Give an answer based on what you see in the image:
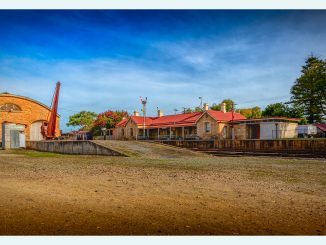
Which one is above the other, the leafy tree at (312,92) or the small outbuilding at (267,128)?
the leafy tree at (312,92)

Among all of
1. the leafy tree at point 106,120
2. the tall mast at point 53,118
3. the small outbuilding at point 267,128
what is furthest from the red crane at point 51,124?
the small outbuilding at point 267,128

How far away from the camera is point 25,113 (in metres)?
34.0

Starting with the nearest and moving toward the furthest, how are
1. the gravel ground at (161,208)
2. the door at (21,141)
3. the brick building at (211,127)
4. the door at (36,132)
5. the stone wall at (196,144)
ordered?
the gravel ground at (161,208), the stone wall at (196,144), the door at (21,141), the brick building at (211,127), the door at (36,132)

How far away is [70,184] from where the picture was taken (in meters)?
6.69

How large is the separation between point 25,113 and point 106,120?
17.8m

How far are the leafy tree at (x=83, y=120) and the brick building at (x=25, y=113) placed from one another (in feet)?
93.5

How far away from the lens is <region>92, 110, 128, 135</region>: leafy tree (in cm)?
5065

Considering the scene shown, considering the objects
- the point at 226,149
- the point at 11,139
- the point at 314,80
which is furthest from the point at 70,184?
the point at 314,80

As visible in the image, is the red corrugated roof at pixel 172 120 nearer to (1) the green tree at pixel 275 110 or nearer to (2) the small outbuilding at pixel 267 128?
(2) the small outbuilding at pixel 267 128

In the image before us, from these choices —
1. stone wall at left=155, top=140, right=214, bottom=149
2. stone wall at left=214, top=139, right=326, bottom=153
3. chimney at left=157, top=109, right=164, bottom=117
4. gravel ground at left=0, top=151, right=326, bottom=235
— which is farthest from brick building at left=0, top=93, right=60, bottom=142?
gravel ground at left=0, top=151, right=326, bottom=235

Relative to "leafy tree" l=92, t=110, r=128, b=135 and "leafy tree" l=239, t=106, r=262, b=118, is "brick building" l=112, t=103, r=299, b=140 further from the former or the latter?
"leafy tree" l=239, t=106, r=262, b=118

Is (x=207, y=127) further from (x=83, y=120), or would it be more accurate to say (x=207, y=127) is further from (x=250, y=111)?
(x=83, y=120)

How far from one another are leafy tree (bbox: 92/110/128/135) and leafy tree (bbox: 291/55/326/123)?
29.6 metres

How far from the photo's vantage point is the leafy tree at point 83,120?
6506 cm
